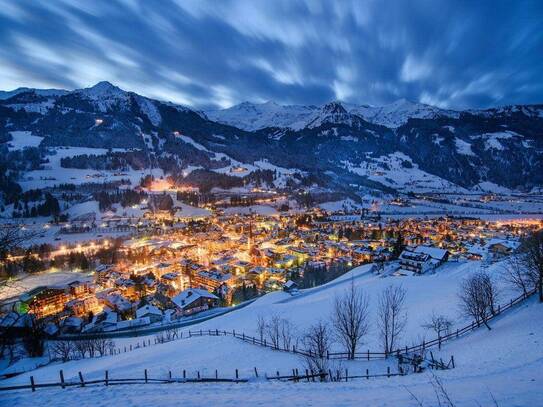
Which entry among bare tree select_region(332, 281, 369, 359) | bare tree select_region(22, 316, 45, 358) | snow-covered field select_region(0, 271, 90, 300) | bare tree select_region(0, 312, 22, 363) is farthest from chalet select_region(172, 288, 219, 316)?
snow-covered field select_region(0, 271, 90, 300)

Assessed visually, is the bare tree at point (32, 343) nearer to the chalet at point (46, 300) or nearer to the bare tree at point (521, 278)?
the chalet at point (46, 300)

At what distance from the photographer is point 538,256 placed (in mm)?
18672

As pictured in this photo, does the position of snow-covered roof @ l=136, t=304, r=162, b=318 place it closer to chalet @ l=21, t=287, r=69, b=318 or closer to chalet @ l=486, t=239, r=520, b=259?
chalet @ l=21, t=287, r=69, b=318

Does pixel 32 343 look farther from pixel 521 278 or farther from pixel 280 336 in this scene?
pixel 521 278

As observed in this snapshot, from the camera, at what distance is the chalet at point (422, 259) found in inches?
1770

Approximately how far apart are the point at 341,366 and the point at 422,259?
→ 37655mm

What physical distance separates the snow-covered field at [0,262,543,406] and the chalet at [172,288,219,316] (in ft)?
42.0

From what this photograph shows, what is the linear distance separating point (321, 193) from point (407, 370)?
487ft

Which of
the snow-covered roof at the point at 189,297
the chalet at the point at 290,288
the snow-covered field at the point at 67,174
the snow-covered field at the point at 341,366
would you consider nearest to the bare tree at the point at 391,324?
the snow-covered field at the point at 341,366

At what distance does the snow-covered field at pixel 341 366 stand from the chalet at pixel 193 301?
12790mm

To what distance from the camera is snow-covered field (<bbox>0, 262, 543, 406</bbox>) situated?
888 cm

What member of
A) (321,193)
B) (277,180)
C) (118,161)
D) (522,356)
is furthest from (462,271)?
(118,161)

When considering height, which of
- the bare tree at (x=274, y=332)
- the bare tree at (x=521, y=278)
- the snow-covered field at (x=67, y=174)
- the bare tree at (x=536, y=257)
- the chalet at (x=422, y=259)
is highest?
the snow-covered field at (x=67, y=174)

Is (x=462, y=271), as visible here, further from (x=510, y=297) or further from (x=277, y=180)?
(x=277, y=180)
